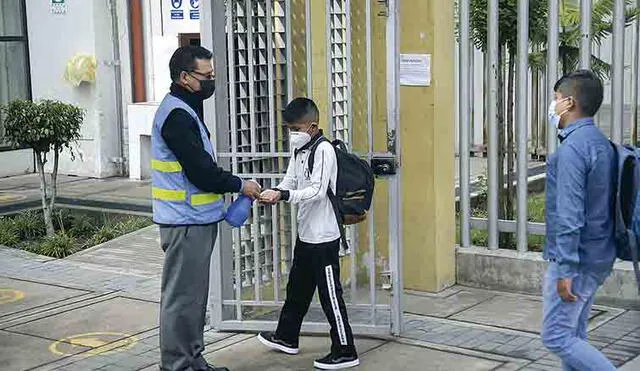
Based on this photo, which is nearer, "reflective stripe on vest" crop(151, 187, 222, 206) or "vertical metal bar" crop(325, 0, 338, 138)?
"reflective stripe on vest" crop(151, 187, 222, 206)

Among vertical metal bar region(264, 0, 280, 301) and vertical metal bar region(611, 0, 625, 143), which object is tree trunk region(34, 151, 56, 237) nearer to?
vertical metal bar region(264, 0, 280, 301)

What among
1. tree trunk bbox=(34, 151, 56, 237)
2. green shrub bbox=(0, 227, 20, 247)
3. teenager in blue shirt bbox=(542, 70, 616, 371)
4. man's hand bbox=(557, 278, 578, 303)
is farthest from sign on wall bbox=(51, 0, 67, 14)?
man's hand bbox=(557, 278, 578, 303)

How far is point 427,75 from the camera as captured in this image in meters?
7.34

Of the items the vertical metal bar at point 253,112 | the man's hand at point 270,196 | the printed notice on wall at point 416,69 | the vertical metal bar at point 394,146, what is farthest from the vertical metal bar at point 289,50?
the man's hand at point 270,196

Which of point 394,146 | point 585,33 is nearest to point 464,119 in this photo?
point 585,33

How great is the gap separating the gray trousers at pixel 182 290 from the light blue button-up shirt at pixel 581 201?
2.04 m

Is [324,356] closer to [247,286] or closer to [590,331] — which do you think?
[247,286]

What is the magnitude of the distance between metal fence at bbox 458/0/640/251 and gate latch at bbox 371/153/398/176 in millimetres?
1500

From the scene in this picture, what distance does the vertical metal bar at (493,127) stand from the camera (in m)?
7.32

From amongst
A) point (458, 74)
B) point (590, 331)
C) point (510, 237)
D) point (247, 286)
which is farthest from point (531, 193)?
point (247, 286)

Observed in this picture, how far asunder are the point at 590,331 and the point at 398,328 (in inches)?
52.3

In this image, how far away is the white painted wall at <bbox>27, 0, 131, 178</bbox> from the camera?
45.4 feet

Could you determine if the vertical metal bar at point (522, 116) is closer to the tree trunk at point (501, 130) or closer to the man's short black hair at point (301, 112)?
the tree trunk at point (501, 130)

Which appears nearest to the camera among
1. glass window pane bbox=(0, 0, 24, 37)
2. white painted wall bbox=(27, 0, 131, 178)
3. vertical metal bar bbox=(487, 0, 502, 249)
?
vertical metal bar bbox=(487, 0, 502, 249)
